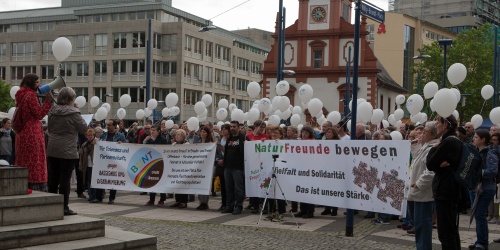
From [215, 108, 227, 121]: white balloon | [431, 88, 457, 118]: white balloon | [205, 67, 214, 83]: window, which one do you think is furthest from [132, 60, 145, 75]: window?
[431, 88, 457, 118]: white balloon

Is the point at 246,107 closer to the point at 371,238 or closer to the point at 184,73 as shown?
the point at 184,73

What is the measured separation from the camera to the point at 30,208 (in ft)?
24.9

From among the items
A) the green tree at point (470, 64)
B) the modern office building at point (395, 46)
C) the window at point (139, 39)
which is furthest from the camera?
the modern office building at point (395, 46)

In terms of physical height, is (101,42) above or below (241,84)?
above

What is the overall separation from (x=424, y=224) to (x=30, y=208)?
492 centimetres

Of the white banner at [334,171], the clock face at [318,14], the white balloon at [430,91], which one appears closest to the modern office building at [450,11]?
the clock face at [318,14]

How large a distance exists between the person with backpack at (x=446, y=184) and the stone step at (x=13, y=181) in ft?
16.2

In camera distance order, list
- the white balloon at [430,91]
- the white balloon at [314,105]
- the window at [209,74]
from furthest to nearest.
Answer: the window at [209,74]
the white balloon at [314,105]
the white balloon at [430,91]

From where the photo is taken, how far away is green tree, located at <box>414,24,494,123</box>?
178 ft

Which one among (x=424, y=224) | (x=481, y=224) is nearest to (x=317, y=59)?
(x=481, y=224)

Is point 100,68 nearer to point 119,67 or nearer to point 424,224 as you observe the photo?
point 119,67

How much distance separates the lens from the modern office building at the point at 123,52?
235 ft

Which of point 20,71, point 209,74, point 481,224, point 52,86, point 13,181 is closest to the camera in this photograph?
point 13,181

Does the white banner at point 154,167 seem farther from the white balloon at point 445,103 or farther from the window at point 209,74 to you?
the window at point 209,74
